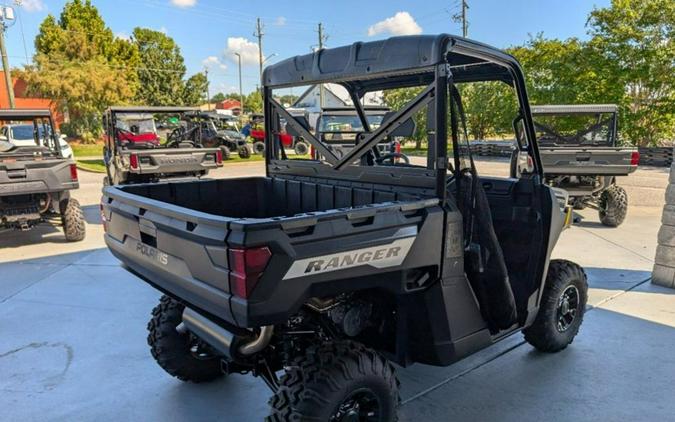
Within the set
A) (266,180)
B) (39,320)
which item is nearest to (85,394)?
(39,320)

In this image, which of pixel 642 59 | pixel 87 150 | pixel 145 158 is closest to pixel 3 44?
pixel 87 150

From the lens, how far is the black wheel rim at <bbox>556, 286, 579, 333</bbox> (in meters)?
3.39

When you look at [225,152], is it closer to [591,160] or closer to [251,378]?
[591,160]

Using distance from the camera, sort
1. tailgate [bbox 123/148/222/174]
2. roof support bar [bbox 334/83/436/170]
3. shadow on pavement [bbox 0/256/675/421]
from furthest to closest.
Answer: tailgate [bbox 123/148/222/174], shadow on pavement [bbox 0/256/675/421], roof support bar [bbox 334/83/436/170]

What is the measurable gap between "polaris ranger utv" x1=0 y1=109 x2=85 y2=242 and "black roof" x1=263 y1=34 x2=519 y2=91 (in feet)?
14.4

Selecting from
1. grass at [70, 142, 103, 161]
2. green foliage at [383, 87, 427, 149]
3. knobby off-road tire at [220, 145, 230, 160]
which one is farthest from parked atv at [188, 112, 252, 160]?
green foliage at [383, 87, 427, 149]

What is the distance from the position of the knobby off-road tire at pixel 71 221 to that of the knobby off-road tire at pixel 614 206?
304 inches

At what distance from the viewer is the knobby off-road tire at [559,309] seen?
326 cm

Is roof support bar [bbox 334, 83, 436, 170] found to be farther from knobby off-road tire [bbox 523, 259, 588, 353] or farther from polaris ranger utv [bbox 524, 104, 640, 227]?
polaris ranger utv [bbox 524, 104, 640, 227]

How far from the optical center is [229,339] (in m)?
2.20

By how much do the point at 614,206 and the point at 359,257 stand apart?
6856mm

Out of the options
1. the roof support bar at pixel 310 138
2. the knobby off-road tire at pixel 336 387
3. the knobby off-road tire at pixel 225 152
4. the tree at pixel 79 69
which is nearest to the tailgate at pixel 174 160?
the roof support bar at pixel 310 138

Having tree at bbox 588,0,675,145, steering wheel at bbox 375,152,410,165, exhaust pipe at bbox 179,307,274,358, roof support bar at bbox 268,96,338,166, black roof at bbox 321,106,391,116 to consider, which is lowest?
exhaust pipe at bbox 179,307,274,358

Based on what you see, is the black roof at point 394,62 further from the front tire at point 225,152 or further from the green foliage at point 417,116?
the front tire at point 225,152
